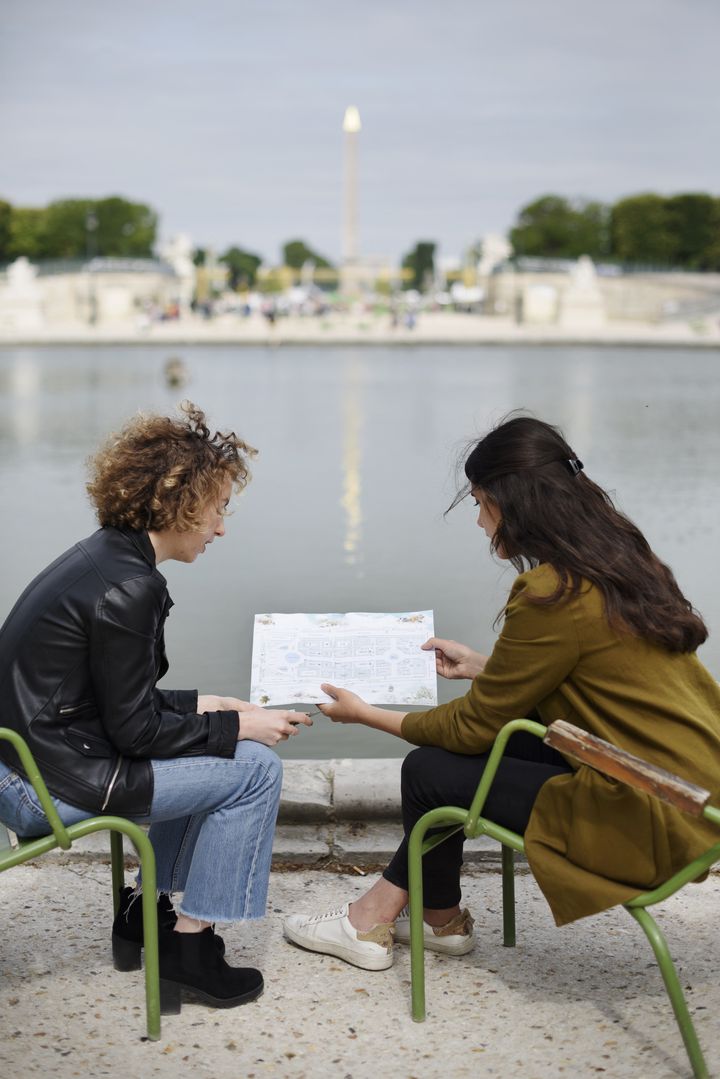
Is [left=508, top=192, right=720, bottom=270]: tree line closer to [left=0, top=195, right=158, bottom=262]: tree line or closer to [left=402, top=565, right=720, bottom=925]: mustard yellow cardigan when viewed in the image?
[left=0, top=195, right=158, bottom=262]: tree line

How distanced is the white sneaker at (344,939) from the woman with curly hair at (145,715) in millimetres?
249

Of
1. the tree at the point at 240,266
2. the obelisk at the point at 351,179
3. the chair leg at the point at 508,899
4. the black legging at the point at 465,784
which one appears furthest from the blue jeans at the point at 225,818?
the tree at the point at 240,266

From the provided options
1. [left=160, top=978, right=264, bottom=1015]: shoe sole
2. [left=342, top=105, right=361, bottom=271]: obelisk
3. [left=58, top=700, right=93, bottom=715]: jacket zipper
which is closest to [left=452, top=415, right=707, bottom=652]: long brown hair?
[left=58, top=700, right=93, bottom=715]: jacket zipper

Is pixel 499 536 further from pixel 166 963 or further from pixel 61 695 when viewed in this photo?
pixel 166 963

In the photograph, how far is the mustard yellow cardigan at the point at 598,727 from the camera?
2.78 m

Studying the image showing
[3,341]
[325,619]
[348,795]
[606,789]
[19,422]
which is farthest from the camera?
[3,341]

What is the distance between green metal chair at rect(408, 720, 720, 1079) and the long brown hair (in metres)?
0.30

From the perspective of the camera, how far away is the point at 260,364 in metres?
38.3

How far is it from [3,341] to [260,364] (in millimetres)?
15319

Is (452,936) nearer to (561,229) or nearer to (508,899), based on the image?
(508,899)

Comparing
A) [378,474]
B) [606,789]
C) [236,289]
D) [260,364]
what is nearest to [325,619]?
[606,789]

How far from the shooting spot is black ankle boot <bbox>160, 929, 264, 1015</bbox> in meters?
3.10

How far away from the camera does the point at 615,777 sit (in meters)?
2.66

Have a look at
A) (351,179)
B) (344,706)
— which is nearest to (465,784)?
(344,706)
